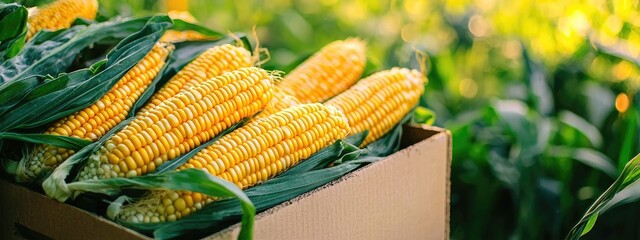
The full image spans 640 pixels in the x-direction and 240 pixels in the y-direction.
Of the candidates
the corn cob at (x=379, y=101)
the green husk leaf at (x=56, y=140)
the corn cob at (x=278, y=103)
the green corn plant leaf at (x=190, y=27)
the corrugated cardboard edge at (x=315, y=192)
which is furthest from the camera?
the green corn plant leaf at (x=190, y=27)

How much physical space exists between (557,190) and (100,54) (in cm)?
138

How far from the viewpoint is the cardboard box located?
3.64ft

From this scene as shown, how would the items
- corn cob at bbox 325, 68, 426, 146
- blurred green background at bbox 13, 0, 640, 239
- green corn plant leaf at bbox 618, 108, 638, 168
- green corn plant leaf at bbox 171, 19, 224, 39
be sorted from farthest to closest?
blurred green background at bbox 13, 0, 640, 239, green corn plant leaf at bbox 618, 108, 638, 168, green corn plant leaf at bbox 171, 19, 224, 39, corn cob at bbox 325, 68, 426, 146

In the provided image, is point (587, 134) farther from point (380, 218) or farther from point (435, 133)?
point (380, 218)

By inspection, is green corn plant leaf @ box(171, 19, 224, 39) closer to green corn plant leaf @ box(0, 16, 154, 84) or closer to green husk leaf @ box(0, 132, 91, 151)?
green corn plant leaf @ box(0, 16, 154, 84)

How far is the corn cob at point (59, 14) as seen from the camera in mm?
1595

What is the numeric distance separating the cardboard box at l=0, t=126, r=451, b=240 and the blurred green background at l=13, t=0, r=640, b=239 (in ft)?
1.70

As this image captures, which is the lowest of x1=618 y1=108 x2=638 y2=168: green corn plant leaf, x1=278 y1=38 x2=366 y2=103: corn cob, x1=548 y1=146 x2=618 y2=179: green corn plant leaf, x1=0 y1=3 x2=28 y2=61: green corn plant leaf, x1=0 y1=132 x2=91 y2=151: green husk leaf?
x1=548 y1=146 x2=618 y2=179: green corn plant leaf

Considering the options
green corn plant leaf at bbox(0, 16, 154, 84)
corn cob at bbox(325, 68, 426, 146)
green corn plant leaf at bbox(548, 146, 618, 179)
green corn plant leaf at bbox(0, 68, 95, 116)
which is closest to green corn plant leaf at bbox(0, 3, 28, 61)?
green corn plant leaf at bbox(0, 16, 154, 84)

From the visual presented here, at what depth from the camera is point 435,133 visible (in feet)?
4.87

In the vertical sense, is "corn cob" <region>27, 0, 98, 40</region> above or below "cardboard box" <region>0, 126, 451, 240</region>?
above

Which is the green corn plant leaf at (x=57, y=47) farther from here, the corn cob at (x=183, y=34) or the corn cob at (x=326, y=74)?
the corn cob at (x=326, y=74)

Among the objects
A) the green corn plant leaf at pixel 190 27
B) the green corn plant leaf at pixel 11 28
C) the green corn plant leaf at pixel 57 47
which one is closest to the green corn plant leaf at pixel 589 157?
the green corn plant leaf at pixel 190 27

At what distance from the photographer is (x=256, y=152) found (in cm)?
120
